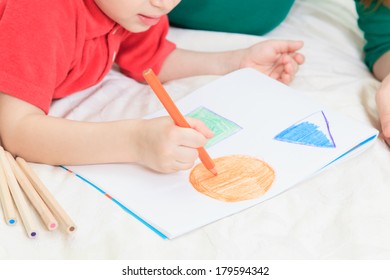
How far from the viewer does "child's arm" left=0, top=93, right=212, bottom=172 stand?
26.0 inches

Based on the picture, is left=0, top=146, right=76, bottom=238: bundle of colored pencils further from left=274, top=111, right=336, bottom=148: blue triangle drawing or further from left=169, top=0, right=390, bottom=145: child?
left=169, top=0, right=390, bottom=145: child

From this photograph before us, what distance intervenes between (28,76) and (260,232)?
1.12 feet

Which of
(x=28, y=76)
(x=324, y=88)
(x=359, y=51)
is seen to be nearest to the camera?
(x=28, y=76)

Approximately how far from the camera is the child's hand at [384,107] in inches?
29.7

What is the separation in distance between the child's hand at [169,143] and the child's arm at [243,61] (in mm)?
302

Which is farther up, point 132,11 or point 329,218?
point 132,11

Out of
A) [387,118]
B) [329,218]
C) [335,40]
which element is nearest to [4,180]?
[329,218]

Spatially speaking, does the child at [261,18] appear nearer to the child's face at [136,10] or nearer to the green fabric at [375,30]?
the green fabric at [375,30]

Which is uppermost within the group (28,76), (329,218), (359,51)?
(28,76)

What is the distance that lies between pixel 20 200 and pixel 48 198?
0.10 ft

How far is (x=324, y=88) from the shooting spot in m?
0.90

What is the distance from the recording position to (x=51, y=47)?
2.43ft

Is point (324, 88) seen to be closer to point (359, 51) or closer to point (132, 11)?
point (359, 51)

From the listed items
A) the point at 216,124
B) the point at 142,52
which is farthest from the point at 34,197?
the point at 142,52
